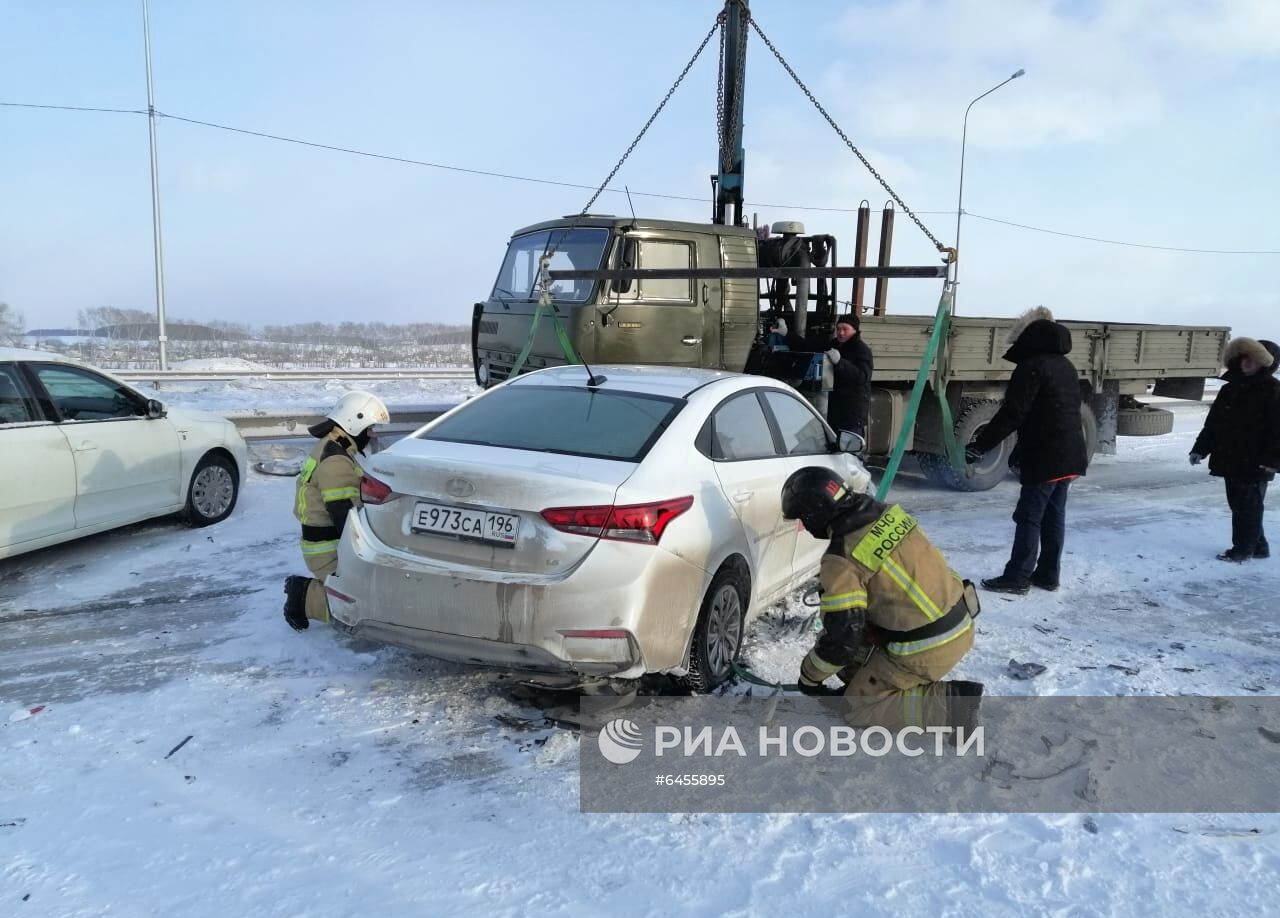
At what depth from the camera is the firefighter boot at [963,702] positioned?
331cm

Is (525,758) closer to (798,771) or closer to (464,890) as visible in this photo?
(464,890)

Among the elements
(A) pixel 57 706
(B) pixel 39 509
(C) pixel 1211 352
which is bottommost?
(A) pixel 57 706

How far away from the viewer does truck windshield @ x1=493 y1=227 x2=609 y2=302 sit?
735 cm

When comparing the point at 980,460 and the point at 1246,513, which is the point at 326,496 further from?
the point at 980,460

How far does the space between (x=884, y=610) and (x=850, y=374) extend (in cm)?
467

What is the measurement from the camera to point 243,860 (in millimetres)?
2498

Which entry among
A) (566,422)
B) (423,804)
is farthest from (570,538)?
(423,804)

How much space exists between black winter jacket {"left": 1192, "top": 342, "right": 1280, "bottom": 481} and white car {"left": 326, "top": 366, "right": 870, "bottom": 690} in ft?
14.2

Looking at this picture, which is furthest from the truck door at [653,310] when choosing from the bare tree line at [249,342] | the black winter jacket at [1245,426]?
the bare tree line at [249,342]

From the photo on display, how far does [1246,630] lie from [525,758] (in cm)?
423

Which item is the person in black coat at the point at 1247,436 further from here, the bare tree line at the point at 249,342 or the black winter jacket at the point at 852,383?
the bare tree line at the point at 249,342

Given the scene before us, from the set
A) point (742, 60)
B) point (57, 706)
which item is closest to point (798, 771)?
point (57, 706)

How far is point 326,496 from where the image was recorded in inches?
162

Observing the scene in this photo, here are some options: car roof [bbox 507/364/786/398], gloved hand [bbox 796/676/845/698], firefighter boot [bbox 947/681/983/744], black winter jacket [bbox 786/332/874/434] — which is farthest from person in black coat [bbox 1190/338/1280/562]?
gloved hand [bbox 796/676/845/698]
